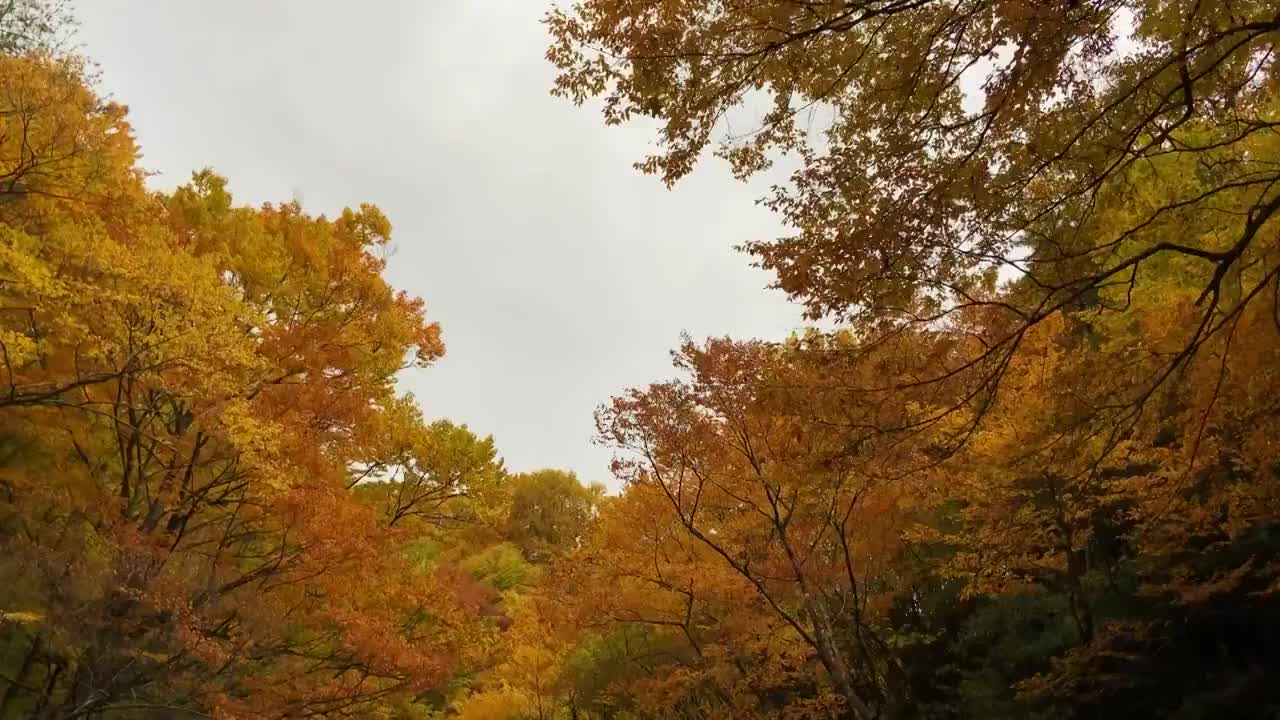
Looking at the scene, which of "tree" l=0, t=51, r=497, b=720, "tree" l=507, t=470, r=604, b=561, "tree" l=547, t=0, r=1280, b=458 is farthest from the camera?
"tree" l=507, t=470, r=604, b=561

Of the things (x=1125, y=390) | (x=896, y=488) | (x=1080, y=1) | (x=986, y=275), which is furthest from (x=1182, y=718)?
(x=1080, y=1)

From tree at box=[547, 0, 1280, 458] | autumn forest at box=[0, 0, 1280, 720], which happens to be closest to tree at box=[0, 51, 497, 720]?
autumn forest at box=[0, 0, 1280, 720]

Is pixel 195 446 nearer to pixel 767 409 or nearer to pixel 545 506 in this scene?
pixel 767 409

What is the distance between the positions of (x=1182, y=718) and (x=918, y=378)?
7376 millimetres

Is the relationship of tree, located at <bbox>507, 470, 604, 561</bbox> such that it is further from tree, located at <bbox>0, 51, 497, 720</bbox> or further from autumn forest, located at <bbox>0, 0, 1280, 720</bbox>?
tree, located at <bbox>0, 51, 497, 720</bbox>

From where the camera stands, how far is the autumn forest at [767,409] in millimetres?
4559

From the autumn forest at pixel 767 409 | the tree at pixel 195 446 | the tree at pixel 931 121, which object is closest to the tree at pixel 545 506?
the autumn forest at pixel 767 409

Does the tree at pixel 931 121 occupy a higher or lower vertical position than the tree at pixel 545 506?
lower

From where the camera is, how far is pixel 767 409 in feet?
20.2

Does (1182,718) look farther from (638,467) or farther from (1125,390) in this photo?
(638,467)

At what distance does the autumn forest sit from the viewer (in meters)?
4.56

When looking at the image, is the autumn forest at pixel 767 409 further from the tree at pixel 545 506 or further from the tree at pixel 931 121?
the tree at pixel 545 506

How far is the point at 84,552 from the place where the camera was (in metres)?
7.47

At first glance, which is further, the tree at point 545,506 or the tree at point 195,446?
the tree at point 545,506
